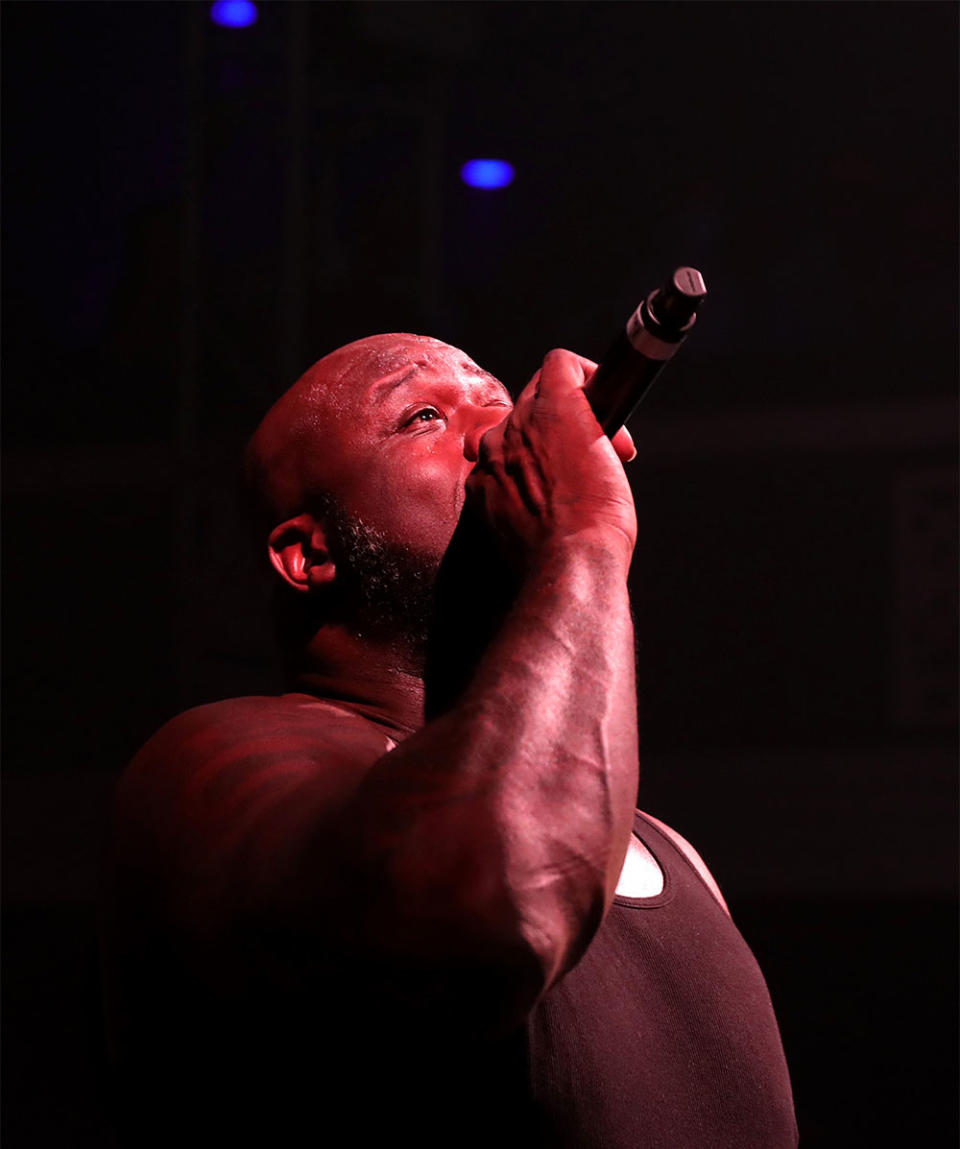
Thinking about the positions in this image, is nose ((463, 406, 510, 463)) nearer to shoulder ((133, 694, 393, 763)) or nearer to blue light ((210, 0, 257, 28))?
shoulder ((133, 694, 393, 763))

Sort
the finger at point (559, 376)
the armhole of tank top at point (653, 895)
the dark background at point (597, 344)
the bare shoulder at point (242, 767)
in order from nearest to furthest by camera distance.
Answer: the bare shoulder at point (242, 767) → the finger at point (559, 376) → the armhole of tank top at point (653, 895) → the dark background at point (597, 344)

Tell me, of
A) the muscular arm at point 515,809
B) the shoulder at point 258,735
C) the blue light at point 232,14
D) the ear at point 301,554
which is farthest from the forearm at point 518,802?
the blue light at point 232,14

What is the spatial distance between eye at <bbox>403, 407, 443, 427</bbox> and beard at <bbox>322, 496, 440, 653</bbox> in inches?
3.8

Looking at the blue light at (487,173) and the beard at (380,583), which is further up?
the blue light at (487,173)

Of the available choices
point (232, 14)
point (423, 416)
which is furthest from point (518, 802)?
point (232, 14)

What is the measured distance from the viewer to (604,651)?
70 cm

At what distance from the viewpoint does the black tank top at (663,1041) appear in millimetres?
A: 799

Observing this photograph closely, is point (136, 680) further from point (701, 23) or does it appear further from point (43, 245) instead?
point (701, 23)

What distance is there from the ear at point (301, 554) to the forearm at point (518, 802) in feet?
1.17

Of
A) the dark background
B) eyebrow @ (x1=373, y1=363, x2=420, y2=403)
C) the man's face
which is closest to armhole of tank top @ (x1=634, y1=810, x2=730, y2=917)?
the man's face

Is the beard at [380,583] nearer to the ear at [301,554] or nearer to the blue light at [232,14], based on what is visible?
the ear at [301,554]

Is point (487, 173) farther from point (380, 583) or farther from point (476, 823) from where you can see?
point (476, 823)

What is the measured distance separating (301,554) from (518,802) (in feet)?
1.60

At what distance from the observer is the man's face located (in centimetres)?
99
